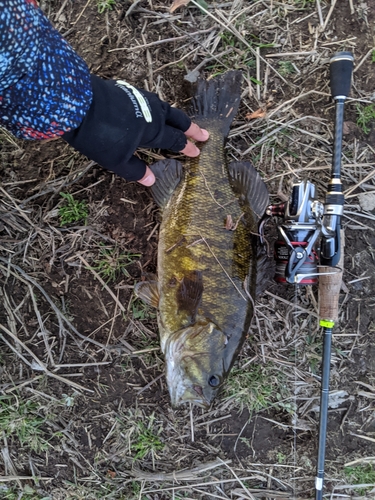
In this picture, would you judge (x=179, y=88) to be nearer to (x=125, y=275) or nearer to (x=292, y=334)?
(x=125, y=275)

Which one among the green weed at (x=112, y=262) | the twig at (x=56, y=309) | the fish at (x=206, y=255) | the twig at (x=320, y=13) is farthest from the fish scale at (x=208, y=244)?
the twig at (x=320, y=13)

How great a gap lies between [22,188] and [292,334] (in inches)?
85.7

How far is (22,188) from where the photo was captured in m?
2.82

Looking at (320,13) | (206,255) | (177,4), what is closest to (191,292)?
(206,255)

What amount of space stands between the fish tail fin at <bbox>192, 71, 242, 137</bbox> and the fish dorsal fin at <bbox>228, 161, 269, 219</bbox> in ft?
0.90

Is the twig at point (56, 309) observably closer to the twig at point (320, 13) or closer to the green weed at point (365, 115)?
the green weed at point (365, 115)

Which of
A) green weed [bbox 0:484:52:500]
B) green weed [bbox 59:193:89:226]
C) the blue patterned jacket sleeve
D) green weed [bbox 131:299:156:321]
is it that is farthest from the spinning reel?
green weed [bbox 0:484:52:500]

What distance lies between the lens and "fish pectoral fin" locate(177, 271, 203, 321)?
235 cm

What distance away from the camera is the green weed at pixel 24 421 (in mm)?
2850

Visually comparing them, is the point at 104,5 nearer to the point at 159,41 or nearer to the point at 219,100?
the point at 159,41

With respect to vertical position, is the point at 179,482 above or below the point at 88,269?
below

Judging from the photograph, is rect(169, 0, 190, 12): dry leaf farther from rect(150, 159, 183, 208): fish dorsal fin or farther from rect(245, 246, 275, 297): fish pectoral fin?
rect(245, 246, 275, 297): fish pectoral fin

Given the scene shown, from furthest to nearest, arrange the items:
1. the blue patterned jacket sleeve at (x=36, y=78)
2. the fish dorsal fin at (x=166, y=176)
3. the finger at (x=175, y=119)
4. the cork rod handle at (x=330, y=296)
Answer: the fish dorsal fin at (x=166, y=176)
the cork rod handle at (x=330, y=296)
the finger at (x=175, y=119)
the blue patterned jacket sleeve at (x=36, y=78)

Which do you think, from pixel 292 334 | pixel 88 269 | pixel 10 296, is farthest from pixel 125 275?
pixel 292 334
